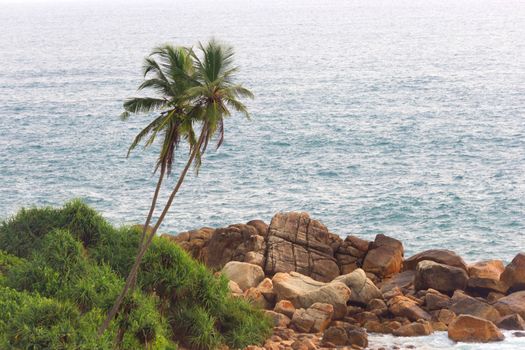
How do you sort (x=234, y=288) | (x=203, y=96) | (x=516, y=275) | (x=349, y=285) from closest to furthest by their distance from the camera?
1. (x=203, y=96)
2. (x=349, y=285)
3. (x=234, y=288)
4. (x=516, y=275)

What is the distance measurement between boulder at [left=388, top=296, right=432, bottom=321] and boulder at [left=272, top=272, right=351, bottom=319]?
2326mm

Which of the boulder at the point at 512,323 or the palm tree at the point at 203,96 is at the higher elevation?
the palm tree at the point at 203,96

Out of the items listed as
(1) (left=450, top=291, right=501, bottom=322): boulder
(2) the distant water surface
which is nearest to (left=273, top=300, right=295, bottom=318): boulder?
(1) (left=450, top=291, right=501, bottom=322): boulder

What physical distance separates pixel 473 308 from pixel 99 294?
18.4 m

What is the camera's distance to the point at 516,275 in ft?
148

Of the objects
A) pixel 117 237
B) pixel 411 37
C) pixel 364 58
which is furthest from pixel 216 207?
pixel 411 37

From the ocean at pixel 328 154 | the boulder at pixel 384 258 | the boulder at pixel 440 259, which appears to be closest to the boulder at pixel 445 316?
the ocean at pixel 328 154

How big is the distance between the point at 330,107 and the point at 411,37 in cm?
9719

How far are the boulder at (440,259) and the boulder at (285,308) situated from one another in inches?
388

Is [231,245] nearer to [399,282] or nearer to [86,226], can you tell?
[399,282]

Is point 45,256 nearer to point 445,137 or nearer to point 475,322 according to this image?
Answer: point 475,322

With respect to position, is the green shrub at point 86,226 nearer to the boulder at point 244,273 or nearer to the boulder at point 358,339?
the boulder at point 244,273

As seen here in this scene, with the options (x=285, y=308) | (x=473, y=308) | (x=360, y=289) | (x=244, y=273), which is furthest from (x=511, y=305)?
(x=244, y=273)

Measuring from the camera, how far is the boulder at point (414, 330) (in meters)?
39.9
